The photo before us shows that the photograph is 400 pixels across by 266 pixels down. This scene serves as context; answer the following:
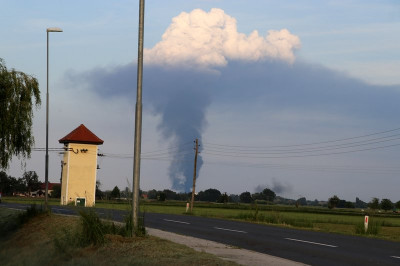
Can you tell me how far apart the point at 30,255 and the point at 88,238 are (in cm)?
249

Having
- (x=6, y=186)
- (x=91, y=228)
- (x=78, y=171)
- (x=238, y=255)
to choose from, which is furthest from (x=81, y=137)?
(x=6, y=186)

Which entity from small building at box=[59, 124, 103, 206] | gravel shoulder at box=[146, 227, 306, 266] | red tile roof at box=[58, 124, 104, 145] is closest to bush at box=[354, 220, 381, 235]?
gravel shoulder at box=[146, 227, 306, 266]

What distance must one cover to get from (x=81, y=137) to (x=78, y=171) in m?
4.62

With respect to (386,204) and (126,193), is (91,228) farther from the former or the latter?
(386,204)

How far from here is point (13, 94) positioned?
25.3 m

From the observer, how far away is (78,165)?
250ft

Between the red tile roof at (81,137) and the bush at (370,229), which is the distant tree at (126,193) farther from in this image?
the red tile roof at (81,137)

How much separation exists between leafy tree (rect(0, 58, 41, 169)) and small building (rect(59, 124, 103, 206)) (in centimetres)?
4972

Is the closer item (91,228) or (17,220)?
(91,228)

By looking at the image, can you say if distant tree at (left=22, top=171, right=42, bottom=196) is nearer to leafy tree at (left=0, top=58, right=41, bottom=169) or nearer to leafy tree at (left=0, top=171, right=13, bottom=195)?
leafy tree at (left=0, top=171, right=13, bottom=195)

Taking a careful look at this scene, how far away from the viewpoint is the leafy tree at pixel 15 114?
24766 mm

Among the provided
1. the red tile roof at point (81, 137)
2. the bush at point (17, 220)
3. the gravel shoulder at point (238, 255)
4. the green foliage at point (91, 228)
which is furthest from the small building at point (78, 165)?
the green foliage at point (91, 228)

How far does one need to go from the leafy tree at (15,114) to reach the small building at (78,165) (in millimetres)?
49716

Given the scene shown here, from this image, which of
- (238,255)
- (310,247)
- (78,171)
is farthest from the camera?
(78,171)
